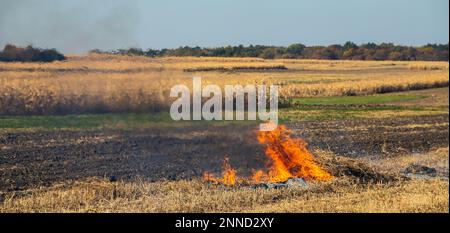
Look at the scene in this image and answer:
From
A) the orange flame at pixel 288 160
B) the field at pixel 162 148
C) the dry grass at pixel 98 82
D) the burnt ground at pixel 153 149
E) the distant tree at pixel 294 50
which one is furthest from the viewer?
the distant tree at pixel 294 50

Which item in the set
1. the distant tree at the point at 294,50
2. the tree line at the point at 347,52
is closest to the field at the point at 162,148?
the tree line at the point at 347,52

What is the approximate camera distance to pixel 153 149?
2348 centimetres

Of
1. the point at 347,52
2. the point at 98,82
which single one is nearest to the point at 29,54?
the point at 98,82

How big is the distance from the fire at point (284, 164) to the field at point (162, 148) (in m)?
0.29

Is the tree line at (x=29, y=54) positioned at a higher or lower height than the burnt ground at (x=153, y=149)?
higher

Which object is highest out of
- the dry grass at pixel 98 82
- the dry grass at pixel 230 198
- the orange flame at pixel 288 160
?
the dry grass at pixel 98 82

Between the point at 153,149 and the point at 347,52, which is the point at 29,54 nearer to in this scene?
the point at 153,149

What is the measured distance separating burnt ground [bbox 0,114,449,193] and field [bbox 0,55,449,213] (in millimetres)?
39

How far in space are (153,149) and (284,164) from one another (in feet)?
21.2

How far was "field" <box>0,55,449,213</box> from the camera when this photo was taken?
49.8 feet

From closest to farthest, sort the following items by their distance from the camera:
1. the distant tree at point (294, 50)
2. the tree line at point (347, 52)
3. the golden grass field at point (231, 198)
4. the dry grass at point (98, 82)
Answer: the golden grass field at point (231, 198) → the dry grass at point (98, 82) → the tree line at point (347, 52) → the distant tree at point (294, 50)

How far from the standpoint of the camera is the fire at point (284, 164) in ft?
57.8

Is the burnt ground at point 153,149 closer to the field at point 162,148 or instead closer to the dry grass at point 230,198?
the field at point 162,148
